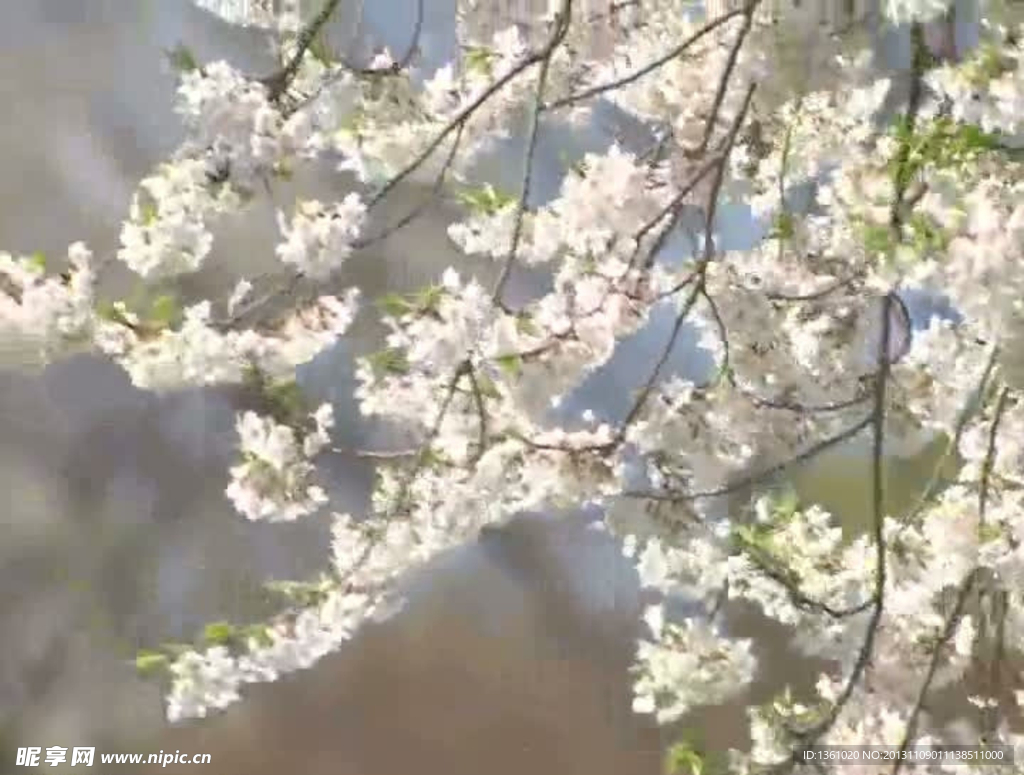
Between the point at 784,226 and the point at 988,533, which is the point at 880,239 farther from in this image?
the point at 988,533

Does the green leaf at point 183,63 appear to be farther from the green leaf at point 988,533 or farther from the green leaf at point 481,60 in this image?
the green leaf at point 988,533

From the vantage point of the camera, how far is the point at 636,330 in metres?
1.12

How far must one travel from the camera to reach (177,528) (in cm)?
171

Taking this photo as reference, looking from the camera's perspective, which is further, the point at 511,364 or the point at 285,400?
the point at 285,400

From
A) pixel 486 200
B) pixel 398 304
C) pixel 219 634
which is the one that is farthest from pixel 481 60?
pixel 219 634

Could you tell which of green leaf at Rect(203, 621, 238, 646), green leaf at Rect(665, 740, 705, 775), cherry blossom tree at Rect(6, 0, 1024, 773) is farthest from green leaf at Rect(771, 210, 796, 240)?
green leaf at Rect(203, 621, 238, 646)

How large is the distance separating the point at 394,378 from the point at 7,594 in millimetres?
822

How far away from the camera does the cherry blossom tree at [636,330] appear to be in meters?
1.02

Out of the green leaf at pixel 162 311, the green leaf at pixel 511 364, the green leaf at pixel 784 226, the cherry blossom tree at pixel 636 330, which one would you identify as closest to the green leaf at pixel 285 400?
the cherry blossom tree at pixel 636 330

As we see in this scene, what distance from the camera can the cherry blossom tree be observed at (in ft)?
3.36

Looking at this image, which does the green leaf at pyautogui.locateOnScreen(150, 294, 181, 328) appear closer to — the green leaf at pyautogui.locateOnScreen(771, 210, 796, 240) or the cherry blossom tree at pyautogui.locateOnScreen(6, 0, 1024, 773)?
the cherry blossom tree at pyautogui.locateOnScreen(6, 0, 1024, 773)

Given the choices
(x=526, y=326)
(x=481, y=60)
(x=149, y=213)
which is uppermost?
(x=481, y=60)

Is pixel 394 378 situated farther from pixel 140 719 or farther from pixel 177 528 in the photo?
pixel 140 719

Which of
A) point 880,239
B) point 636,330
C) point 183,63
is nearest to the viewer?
point 880,239
